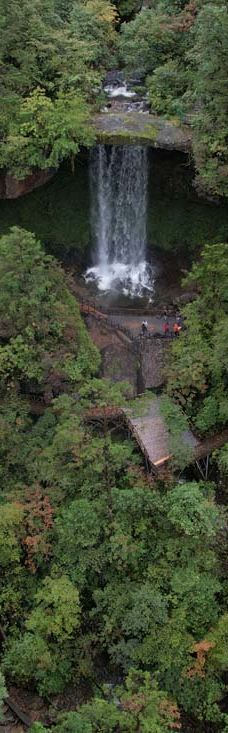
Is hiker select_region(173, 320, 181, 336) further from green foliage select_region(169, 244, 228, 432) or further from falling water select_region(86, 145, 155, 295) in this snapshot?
falling water select_region(86, 145, 155, 295)

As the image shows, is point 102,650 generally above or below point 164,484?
below

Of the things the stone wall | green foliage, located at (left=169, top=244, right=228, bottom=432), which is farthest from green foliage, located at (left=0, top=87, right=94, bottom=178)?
the stone wall

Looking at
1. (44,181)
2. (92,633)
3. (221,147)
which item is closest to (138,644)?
(92,633)

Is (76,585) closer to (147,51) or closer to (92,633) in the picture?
(92,633)

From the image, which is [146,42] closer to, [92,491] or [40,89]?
[40,89]

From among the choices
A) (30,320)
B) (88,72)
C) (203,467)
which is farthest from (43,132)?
(203,467)
